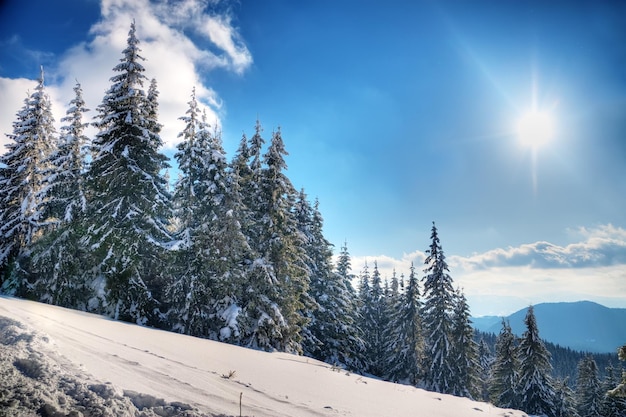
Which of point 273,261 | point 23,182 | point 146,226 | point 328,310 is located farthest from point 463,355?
point 23,182

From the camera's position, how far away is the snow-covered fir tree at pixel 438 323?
104 feet

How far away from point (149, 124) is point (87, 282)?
32.5ft

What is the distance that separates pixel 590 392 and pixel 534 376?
20.9 m

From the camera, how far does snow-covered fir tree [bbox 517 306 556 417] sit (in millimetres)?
32312

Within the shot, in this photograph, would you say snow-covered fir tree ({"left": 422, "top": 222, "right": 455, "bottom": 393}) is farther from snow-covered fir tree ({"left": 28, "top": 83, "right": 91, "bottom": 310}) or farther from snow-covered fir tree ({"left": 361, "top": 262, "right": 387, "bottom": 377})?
snow-covered fir tree ({"left": 28, "top": 83, "right": 91, "bottom": 310})

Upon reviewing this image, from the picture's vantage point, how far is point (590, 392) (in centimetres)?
4506

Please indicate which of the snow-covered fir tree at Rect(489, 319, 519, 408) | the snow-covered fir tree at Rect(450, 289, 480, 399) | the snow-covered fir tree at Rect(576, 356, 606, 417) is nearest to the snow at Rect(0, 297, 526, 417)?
the snow-covered fir tree at Rect(450, 289, 480, 399)

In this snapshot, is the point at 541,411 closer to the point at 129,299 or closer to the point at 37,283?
the point at 129,299

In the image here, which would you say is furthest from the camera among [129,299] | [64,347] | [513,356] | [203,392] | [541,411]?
[513,356]

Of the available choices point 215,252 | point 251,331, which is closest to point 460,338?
point 251,331

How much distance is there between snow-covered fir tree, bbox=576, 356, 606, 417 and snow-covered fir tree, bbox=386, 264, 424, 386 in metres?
26.6

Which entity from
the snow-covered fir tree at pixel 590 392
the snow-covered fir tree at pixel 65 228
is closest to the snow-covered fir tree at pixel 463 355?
the snow-covered fir tree at pixel 590 392

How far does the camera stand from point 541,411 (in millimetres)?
32375

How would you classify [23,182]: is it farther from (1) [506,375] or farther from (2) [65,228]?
(1) [506,375]
